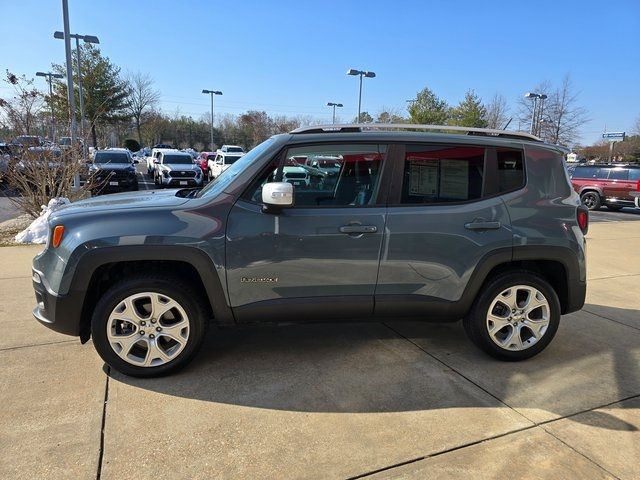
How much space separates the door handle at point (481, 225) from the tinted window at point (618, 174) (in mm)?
16638

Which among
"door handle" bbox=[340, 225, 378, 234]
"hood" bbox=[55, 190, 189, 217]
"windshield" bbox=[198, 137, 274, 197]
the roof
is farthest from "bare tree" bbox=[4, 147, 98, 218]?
"door handle" bbox=[340, 225, 378, 234]

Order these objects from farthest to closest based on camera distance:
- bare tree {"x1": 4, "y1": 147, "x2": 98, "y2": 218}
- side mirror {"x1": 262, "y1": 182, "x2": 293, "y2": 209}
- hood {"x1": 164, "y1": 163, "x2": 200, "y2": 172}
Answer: hood {"x1": 164, "y1": 163, "x2": 200, "y2": 172} → bare tree {"x1": 4, "y1": 147, "x2": 98, "y2": 218} → side mirror {"x1": 262, "y1": 182, "x2": 293, "y2": 209}

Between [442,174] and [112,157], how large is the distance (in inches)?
642

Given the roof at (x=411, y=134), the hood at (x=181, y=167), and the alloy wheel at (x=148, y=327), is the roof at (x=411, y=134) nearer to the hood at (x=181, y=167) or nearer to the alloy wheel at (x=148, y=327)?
the alloy wheel at (x=148, y=327)

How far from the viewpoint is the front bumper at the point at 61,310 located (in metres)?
3.13

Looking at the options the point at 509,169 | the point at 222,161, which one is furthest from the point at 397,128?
the point at 222,161

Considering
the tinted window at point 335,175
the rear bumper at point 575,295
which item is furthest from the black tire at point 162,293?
the rear bumper at point 575,295

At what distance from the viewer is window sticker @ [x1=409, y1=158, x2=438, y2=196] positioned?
3.48 meters

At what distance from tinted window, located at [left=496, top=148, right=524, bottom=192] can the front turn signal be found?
313 centimetres

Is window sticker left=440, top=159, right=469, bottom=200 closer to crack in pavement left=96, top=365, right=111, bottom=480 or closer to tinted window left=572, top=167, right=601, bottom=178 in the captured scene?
crack in pavement left=96, top=365, right=111, bottom=480

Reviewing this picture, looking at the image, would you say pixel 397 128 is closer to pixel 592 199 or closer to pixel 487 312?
pixel 487 312

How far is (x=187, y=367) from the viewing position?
3475 millimetres

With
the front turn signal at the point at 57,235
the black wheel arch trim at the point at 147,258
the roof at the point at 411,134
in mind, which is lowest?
the black wheel arch trim at the point at 147,258

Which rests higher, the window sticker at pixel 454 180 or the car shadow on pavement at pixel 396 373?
the window sticker at pixel 454 180
